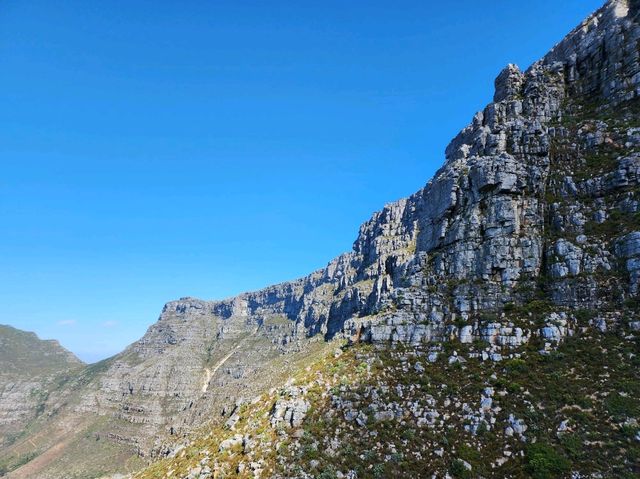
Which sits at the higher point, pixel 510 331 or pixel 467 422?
pixel 510 331

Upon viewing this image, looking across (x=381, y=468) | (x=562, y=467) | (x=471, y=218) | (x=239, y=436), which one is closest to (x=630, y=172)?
(x=471, y=218)

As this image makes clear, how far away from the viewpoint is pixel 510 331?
114 ft

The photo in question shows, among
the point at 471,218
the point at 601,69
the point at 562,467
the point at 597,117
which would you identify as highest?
the point at 601,69

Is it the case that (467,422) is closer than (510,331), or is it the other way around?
(467,422)

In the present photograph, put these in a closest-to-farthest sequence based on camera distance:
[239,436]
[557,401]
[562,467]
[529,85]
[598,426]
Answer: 1. [562,467]
2. [598,426]
3. [557,401]
4. [239,436]
5. [529,85]

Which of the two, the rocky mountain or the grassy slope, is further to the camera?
the rocky mountain

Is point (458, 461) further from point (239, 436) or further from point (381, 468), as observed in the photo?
point (239, 436)

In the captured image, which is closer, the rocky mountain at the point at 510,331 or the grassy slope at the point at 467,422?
the grassy slope at the point at 467,422

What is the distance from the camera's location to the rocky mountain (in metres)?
27.3

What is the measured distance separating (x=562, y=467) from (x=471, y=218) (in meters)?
26.0

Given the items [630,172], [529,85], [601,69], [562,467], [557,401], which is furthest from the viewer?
[529,85]

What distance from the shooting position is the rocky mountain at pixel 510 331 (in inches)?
1074

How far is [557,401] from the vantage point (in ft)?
94.4

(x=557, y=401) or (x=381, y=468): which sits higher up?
(x=557, y=401)
